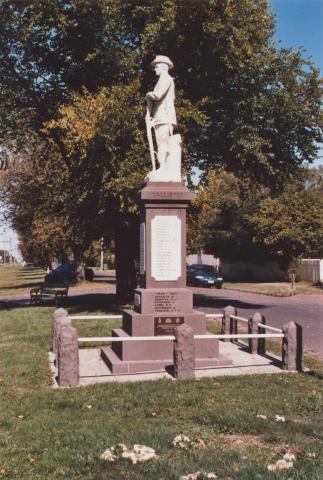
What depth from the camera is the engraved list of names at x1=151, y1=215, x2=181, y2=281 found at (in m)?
11.2

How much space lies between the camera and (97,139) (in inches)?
703

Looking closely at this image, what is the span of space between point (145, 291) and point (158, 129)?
3.48 meters

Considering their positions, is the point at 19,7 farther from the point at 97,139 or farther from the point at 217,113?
the point at 217,113

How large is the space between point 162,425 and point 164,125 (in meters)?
7.06

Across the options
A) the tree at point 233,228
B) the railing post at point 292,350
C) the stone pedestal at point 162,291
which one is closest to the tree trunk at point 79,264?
the tree at point 233,228

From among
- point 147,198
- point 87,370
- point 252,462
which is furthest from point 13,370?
point 252,462

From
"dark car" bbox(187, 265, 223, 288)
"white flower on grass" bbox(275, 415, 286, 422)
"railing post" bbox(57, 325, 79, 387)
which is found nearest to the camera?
"white flower on grass" bbox(275, 415, 286, 422)

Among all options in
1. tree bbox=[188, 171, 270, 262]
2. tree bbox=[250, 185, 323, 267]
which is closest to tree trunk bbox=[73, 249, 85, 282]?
tree bbox=[188, 171, 270, 262]

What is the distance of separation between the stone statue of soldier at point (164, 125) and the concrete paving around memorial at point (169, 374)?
3820 millimetres

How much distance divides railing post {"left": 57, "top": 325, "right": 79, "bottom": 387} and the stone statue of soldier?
3.92 m

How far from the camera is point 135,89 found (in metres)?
18.4

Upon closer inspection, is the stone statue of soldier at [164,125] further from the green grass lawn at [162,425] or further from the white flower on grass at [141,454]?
the white flower on grass at [141,454]

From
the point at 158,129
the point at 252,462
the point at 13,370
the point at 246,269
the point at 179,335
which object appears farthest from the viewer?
the point at 246,269

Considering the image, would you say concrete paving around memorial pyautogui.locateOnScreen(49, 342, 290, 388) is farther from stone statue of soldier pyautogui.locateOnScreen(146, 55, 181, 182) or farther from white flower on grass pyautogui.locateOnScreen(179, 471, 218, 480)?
white flower on grass pyautogui.locateOnScreen(179, 471, 218, 480)
